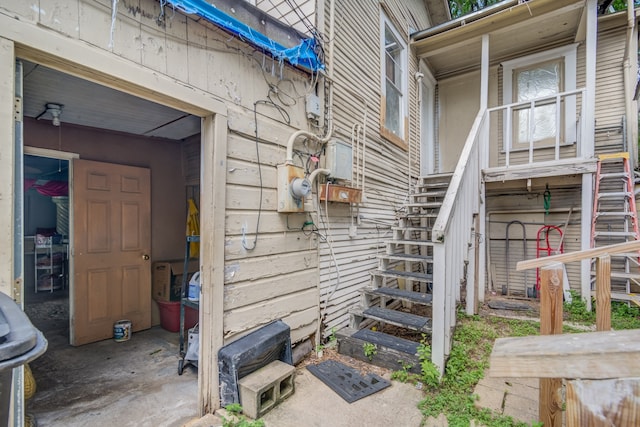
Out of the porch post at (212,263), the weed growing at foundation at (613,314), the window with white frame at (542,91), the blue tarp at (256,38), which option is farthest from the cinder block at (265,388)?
the window with white frame at (542,91)

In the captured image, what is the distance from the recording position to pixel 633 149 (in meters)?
4.90

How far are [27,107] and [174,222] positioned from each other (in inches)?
80.0

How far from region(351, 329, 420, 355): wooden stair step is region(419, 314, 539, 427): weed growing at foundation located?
0.32m

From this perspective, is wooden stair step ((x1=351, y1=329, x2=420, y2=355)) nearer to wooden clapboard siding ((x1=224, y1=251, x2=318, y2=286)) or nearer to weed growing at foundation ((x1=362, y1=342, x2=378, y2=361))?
weed growing at foundation ((x1=362, y1=342, x2=378, y2=361))

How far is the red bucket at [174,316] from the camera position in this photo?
3.87 m

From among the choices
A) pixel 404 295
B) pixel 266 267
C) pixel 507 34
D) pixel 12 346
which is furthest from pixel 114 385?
pixel 507 34

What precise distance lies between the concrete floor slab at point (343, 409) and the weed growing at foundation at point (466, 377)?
0.14 metres

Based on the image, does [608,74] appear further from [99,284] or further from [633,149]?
[99,284]

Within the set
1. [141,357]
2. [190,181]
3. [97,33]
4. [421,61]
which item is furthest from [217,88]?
[421,61]

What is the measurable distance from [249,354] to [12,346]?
5.57 ft

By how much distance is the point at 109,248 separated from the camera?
371 centimetres

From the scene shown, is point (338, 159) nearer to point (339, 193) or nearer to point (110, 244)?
point (339, 193)

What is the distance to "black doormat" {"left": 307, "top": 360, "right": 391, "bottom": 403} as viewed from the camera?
2.45m

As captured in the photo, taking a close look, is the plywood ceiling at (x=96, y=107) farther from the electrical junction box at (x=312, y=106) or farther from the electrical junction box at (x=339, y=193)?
the electrical junction box at (x=339, y=193)
